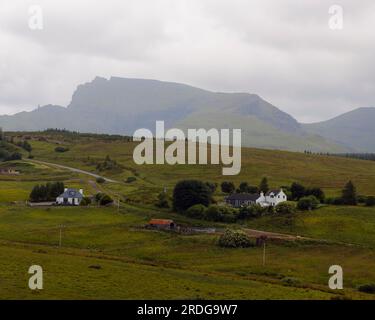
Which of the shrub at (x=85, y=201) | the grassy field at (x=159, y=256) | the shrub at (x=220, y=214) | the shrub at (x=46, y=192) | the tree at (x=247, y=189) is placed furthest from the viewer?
the tree at (x=247, y=189)

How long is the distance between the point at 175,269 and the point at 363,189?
327 feet

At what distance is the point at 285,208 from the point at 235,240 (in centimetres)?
2179

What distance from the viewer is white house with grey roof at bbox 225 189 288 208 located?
118 meters

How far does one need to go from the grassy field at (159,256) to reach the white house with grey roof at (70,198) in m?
8.10

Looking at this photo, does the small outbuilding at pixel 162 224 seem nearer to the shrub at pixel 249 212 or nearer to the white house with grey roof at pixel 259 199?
the shrub at pixel 249 212

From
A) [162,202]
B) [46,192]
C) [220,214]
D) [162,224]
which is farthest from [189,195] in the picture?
[46,192]

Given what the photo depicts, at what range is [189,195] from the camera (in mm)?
113000

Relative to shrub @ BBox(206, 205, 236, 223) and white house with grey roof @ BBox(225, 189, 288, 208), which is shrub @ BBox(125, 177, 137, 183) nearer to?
white house with grey roof @ BBox(225, 189, 288, 208)

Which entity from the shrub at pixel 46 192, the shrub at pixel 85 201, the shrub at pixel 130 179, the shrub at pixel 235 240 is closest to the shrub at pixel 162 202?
the shrub at pixel 85 201

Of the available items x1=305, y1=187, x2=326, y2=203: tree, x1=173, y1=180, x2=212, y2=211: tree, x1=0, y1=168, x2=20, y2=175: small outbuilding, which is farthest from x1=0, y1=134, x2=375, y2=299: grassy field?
x1=0, y1=168, x2=20, y2=175: small outbuilding

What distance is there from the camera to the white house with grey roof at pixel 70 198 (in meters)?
123

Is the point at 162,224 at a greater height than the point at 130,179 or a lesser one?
lesser

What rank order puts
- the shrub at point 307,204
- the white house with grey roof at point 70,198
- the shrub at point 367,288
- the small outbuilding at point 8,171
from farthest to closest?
1. the small outbuilding at point 8,171
2. the white house with grey roof at point 70,198
3. the shrub at point 307,204
4. the shrub at point 367,288

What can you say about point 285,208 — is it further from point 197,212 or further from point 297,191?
point 297,191
